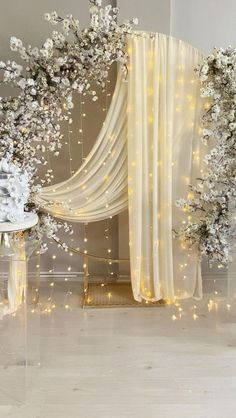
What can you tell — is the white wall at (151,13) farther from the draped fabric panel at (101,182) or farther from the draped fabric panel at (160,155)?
the draped fabric panel at (101,182)

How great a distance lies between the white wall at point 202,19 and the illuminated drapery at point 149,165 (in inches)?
25.4

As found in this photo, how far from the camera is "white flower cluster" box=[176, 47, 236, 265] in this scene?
2.89m

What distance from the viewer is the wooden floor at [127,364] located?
80.0 inches

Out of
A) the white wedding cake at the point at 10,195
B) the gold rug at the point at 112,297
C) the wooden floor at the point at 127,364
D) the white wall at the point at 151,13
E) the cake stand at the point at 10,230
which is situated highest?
the white wall at the point at 151,13

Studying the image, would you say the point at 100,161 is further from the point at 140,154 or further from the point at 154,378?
the point at 154,378

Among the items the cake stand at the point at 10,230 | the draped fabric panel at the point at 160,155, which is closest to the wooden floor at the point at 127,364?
the draped fabric panel at the point at 160,155

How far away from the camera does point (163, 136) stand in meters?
3.04

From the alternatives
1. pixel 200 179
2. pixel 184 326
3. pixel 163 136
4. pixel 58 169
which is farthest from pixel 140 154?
pixel 184 326

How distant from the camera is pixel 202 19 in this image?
357 centimetres

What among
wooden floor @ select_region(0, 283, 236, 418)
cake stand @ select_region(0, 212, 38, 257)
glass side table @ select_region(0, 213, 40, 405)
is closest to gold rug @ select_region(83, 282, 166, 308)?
wooden floor @ select_region(0, 283, 236, 418)

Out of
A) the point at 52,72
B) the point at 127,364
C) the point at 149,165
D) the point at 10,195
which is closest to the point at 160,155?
the point at 149,165

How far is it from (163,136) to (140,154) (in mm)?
211

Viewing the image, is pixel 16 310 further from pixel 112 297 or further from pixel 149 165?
pixel 149 165

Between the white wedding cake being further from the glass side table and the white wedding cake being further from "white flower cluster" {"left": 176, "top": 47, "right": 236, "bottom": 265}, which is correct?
"white flower cluster" {"left": 176, "top": 47, "right": 236, "bottom": 265}
